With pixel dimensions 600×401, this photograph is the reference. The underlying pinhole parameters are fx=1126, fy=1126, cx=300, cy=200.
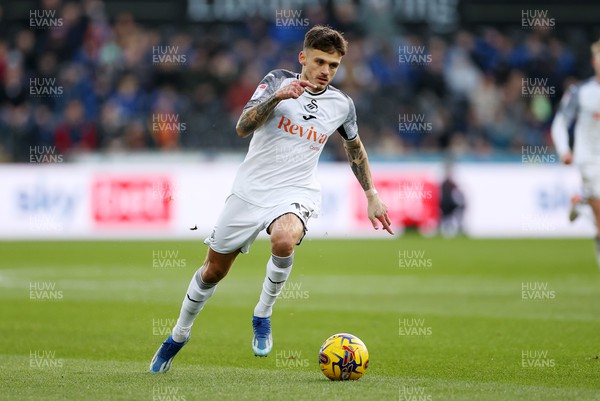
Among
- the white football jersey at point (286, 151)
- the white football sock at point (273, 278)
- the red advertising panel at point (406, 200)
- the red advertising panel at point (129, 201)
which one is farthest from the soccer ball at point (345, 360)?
the red advertising panel at point (406, 200)

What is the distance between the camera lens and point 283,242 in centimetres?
789

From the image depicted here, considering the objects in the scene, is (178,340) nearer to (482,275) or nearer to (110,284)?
(110,284)

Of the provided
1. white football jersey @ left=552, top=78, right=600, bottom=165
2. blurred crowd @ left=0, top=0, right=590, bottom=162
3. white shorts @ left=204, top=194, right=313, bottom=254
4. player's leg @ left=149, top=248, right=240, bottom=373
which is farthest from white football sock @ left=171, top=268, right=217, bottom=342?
blurred crowd @ left=0, top=0, right=590, bottom=162

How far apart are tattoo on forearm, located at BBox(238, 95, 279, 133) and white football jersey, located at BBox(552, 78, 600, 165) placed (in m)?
6.11

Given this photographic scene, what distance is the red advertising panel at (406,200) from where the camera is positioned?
24.1 meters

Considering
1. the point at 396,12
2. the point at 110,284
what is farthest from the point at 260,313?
the point at 396,12

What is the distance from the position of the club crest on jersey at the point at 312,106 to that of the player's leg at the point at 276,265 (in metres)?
0.83

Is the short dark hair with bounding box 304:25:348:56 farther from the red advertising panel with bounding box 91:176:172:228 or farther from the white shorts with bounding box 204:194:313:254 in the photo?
the red advertising panel with bounding box 91:176:172:228

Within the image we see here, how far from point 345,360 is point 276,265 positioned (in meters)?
0.91

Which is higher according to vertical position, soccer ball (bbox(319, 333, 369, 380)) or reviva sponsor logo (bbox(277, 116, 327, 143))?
reviva sponsor logo (bbox(277, 116, 327, 143))

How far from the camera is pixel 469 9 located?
98.8 feet

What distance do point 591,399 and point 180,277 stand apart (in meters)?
11.0

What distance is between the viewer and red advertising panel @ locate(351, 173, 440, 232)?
2414cm

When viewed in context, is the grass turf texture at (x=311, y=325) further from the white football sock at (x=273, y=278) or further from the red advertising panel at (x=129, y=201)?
the red advertising panel at (x=129, y=201)
